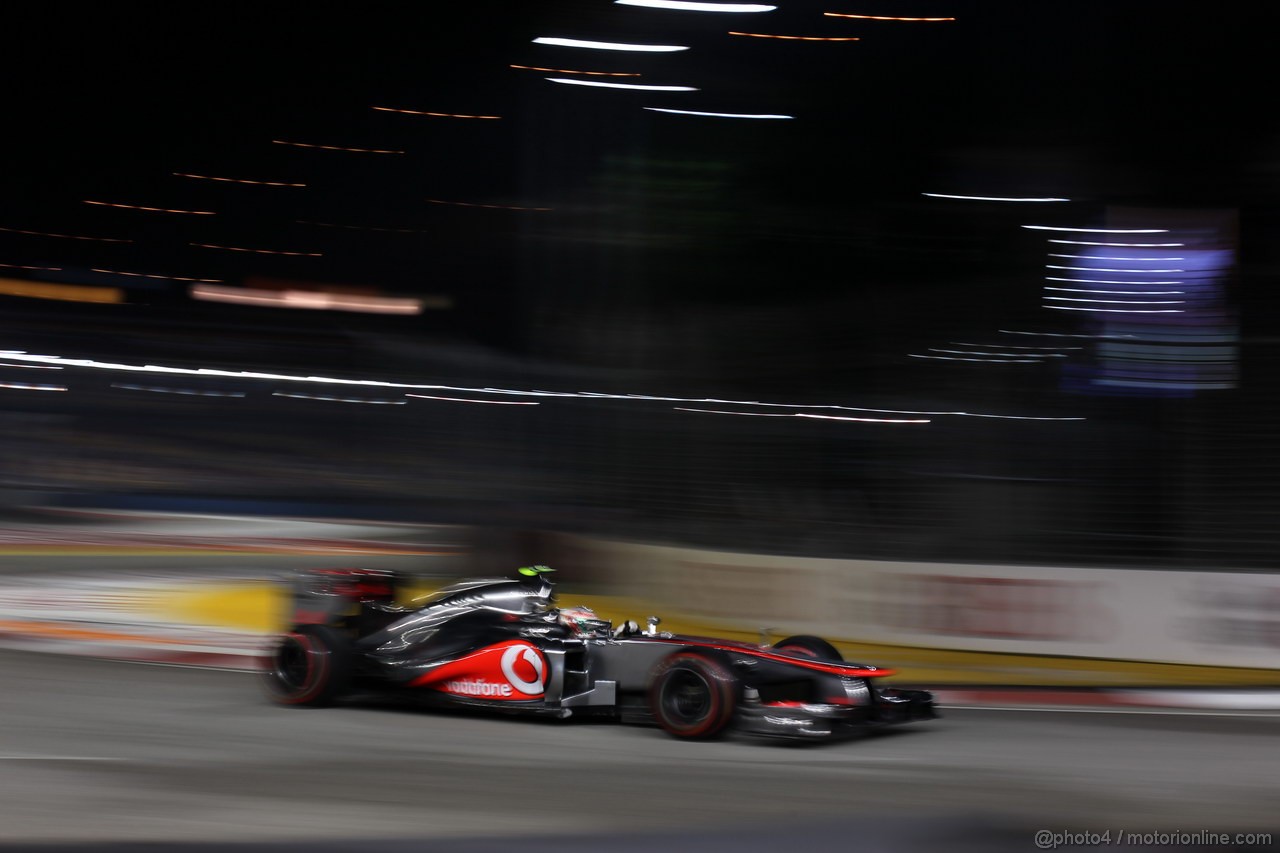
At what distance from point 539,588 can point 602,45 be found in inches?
475

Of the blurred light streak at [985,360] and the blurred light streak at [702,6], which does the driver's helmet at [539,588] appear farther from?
the blurred light streak at [702,6]

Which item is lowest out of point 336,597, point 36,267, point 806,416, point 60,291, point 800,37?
point 336,597

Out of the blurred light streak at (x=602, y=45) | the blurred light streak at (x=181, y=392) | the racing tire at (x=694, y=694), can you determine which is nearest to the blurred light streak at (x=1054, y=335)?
the racing tire at (x=694, y=694)

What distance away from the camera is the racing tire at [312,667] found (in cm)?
757

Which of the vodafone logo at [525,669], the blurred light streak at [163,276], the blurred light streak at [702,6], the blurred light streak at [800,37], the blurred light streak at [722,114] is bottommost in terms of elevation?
the vodafone logo at [525,669]

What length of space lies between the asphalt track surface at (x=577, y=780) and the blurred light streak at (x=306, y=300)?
182ft

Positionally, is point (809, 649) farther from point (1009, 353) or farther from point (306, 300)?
point (306, 300)

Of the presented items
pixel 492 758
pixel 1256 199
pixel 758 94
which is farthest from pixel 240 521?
pixel 492 758

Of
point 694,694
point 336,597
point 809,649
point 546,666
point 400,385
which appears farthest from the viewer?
point 400,385

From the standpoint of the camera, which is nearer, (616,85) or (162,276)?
(616,85)

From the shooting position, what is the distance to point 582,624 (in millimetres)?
7312

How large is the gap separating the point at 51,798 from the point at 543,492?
515 inches
